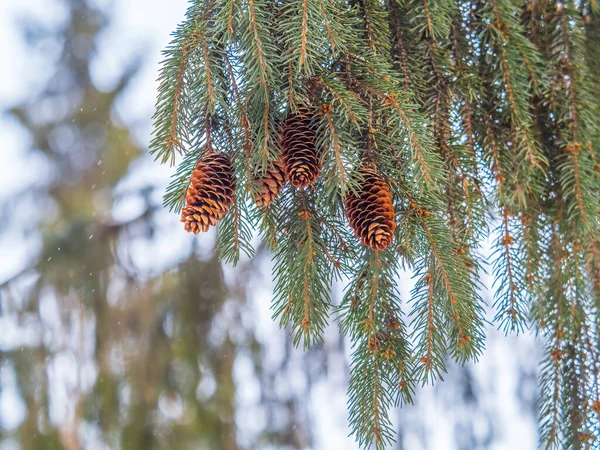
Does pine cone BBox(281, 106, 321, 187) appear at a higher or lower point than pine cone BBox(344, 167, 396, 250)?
higher

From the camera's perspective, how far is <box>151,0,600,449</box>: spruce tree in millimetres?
489

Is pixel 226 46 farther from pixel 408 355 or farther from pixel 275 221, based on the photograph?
pixel 408 355

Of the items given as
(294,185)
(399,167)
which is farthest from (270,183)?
(399,167)

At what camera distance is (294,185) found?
1.63 feet

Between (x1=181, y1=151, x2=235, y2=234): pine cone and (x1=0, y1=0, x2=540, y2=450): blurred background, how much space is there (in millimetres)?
1188

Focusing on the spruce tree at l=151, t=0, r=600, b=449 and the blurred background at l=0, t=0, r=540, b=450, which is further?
the blurred background at l=0, t=0, r=540, b=450

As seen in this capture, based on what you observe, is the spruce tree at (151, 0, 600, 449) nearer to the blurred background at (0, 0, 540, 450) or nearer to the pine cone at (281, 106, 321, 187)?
the pine cone at (281, 106, 321, 187)

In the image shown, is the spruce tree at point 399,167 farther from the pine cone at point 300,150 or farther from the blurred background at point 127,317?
the blurred background at point 127,317

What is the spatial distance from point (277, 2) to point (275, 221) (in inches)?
8.6

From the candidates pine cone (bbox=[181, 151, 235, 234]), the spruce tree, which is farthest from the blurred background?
pine cone (bbox=[181, 151, 235, 234])

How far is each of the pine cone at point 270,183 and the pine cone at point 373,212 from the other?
0.23 feet

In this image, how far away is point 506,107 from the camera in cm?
68

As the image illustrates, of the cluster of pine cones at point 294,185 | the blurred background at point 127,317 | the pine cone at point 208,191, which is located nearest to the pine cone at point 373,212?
the cluster of pine cones at point 294,185

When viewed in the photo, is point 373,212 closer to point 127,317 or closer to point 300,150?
point 300,150
